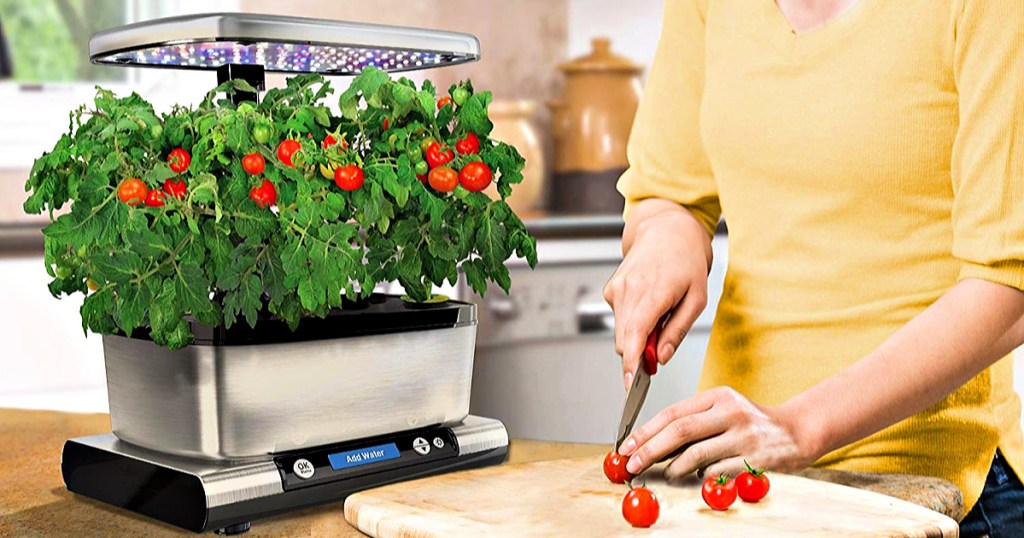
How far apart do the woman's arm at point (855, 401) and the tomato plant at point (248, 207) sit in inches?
9.4

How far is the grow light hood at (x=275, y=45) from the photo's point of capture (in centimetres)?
91

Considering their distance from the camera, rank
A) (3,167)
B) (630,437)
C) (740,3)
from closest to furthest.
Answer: (630,437) < (740,3) < (3,167)

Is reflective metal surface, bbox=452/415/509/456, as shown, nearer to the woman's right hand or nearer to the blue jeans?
the woman's right hand

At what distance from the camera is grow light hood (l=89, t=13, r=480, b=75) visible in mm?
909

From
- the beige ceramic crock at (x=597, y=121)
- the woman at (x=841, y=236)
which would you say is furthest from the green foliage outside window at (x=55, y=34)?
the woman at (x=841, y=236)

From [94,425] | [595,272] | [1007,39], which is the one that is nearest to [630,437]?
[1007,39]

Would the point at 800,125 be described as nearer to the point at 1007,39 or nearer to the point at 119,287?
the point at 1007,39

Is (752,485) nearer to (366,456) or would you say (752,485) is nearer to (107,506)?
(366,456)

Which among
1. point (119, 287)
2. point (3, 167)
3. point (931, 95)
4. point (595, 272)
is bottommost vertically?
point (595, 272)

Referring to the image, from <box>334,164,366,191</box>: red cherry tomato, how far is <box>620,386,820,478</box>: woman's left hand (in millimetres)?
311

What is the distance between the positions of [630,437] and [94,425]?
0.68 meters

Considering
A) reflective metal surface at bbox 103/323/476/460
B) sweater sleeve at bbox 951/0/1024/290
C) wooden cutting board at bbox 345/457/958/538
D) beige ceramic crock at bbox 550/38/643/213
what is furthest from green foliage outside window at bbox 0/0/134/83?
sweater sleeve at bbox 951/0/1024/290

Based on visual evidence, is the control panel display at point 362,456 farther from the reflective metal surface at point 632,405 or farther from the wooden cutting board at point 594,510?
the reflective metal surface at point 632,405

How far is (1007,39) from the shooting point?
3.06ft
